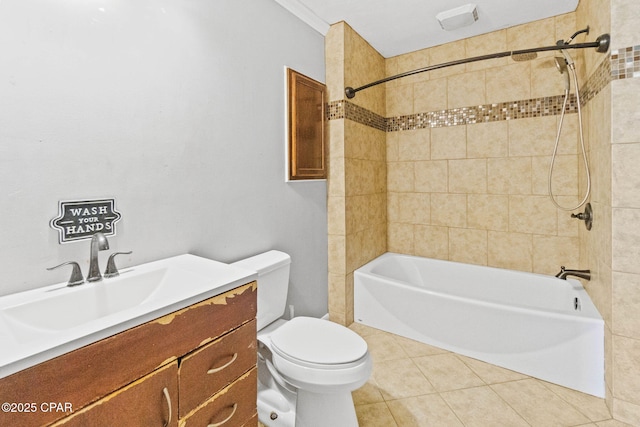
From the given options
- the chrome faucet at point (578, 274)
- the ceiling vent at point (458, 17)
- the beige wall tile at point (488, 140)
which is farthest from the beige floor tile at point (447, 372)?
the ceiling vent at point (458, 17)

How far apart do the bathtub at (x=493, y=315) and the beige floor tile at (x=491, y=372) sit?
35 millimetres

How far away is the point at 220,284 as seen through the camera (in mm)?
1019

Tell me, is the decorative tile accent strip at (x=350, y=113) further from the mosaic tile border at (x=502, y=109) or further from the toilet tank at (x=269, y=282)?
the toilet tank at (x=269, y=282)

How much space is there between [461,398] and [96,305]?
1833 millimetres

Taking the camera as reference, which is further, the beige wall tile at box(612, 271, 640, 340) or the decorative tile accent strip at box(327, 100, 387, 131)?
the decorative tile accent strip at box(327, 100, 387, 131)

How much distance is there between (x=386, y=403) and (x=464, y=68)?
2.63 meters

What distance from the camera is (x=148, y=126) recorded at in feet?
4.26

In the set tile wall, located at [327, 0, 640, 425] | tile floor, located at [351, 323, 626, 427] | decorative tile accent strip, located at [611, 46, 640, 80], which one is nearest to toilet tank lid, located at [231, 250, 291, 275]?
tile wall, located at [327, 0, 640, 425]

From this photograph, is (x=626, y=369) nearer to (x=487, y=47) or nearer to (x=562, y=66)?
(x=562, y=66)

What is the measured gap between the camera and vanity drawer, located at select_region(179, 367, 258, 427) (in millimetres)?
961

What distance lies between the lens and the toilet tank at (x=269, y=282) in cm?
159

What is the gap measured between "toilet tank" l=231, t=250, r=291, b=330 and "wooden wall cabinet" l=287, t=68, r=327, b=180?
0.60m

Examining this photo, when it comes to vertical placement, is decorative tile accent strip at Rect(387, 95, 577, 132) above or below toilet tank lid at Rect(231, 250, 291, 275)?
above

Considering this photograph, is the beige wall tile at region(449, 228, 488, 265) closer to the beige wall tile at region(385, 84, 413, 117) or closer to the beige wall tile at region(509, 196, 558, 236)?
Result: the beige wall tile at region(509, 196, 558, 236)
